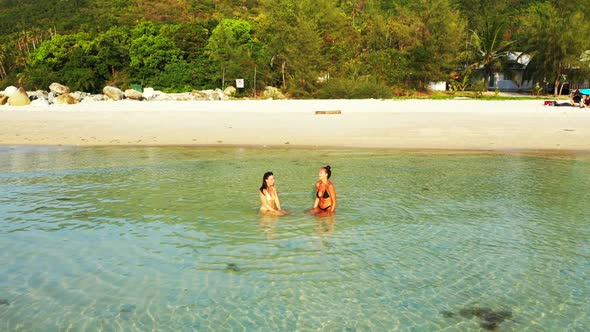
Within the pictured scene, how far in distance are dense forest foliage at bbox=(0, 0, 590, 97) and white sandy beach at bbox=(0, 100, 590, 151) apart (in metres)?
11.3

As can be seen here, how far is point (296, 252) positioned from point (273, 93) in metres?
34.3

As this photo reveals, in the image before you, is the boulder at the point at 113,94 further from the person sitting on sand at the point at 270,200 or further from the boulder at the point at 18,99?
the person sitting on sand at the point at 270,200

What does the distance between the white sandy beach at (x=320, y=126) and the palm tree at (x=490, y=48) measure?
1947 centimetres

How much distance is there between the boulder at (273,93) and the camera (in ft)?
131

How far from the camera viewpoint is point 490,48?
45.3 m

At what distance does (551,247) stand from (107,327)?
583 centimetres

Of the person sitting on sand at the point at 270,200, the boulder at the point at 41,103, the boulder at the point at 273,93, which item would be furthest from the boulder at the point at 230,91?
the person sitting on sand at the point at 270,200

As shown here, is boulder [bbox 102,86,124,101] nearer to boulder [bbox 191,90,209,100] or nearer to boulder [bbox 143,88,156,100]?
boulder [bbox 143,88,156,100]

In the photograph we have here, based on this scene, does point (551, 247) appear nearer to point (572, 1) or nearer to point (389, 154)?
point (389, 154)

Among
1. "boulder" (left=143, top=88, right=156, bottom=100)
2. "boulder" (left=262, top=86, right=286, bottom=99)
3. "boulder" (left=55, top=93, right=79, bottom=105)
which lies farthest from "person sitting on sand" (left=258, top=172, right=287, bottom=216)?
"boulder" (left=143, top=88, right=156, bottom=100)

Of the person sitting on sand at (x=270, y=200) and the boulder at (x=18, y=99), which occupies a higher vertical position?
the boulder at (x=18, y=99)

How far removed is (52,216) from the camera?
8859mm

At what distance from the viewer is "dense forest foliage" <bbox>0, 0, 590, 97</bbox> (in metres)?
40.9

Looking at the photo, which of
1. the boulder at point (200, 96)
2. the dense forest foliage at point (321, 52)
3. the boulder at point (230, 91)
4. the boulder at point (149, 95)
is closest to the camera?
the boulder at point (200, 96)
